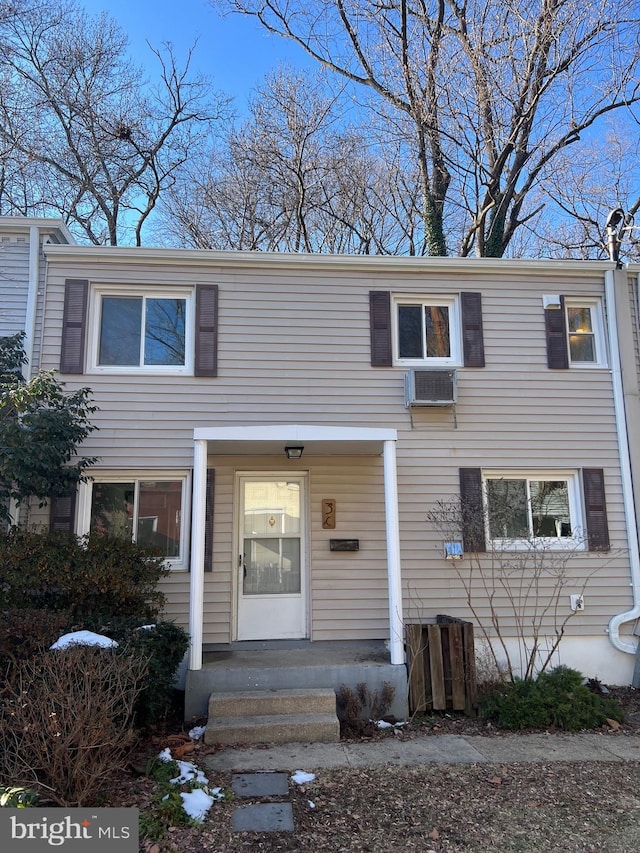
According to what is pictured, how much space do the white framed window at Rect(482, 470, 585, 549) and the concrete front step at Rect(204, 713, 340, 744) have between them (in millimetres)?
2979

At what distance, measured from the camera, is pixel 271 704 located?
5.07 meters

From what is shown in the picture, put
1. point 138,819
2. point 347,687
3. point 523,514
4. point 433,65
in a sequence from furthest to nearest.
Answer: point 433,65 → point 523,514 → point 347,687 → point 138,819

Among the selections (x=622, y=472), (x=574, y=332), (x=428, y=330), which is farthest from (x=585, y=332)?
(x=428, y=330)

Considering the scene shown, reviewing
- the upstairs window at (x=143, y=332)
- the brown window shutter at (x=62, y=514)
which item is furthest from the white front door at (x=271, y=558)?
the brown window shutter at (x=62, y=514)

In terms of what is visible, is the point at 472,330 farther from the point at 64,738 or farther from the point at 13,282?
the point at 64,738

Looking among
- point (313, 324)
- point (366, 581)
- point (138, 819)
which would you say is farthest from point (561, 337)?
point (138, 819)

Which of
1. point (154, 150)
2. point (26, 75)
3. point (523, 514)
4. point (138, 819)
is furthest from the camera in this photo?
point (154, 150)

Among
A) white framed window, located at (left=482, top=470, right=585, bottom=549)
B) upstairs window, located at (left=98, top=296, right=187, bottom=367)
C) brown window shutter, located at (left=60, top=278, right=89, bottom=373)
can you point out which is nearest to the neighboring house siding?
brown window shutter, located at (left=60, top=278, right=89, bottom=373)

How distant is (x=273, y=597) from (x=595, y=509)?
3.88 meters

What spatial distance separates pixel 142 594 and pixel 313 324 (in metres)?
3.55

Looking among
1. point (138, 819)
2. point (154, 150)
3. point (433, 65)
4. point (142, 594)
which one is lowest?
point (138, 819)

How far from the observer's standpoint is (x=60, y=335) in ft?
21.7

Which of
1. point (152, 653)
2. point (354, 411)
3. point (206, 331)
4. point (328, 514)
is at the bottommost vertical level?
point (152, 653)

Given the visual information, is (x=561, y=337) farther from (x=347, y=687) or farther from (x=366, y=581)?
(x=347, y=687)
